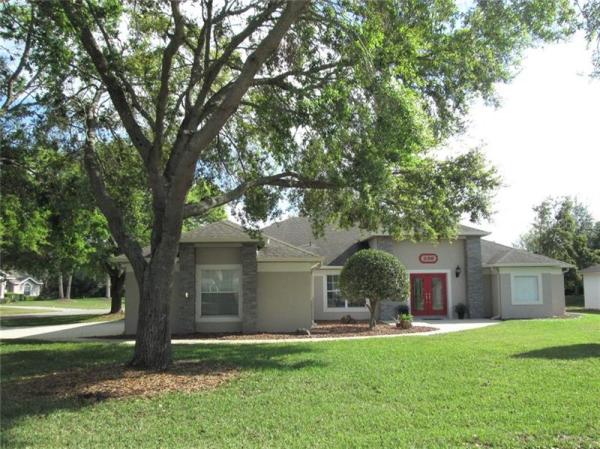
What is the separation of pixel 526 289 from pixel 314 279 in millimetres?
9921

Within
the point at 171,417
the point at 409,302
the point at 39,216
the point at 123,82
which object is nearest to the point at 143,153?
the point at 123,82

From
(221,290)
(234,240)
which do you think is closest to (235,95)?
(234,240)

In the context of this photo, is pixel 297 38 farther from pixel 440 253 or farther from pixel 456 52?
pixel 440 253

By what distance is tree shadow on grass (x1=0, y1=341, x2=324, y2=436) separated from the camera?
858 centimetres

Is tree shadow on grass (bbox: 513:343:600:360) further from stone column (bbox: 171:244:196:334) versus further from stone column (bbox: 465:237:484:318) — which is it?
stone column (bbox: 465:237:484:318)

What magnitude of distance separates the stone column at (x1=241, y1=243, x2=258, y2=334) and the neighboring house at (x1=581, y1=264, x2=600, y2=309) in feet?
82.4

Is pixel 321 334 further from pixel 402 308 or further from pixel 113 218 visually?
pixel 113 218

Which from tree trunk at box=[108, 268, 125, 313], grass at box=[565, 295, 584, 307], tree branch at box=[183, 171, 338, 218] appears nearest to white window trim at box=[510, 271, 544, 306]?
tree branch at box=[183, 171, 338, 218]

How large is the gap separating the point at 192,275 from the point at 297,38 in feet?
33.4

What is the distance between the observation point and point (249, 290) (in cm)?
1969

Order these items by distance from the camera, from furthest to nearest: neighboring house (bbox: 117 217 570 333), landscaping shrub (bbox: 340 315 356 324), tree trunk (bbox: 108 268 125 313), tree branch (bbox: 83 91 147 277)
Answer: tree trunk (bbox: 108 268 125 313) → landscaping shrub (bbox: 340 315 356 324) → neighboring house (bbox: 117 217 570 333) → tree branch (bbox: 83 91 147 277)

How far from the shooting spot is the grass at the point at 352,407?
639cm

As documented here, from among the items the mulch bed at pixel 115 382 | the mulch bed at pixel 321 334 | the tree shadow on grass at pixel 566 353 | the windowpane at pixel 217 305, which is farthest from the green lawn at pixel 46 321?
the tree shadow on grass at pixel 566 353

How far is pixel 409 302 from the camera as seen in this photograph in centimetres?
2653
